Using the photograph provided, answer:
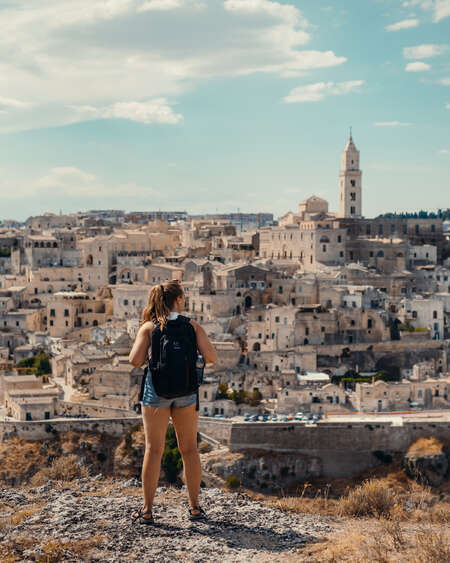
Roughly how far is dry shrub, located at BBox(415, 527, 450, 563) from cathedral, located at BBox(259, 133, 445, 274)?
3994 cm

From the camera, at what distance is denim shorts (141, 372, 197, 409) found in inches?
288

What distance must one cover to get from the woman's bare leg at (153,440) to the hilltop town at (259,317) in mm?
21515

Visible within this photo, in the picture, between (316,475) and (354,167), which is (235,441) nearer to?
(316,475)

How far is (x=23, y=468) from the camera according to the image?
27.3 metres

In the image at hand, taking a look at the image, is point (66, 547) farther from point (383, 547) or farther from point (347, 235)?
point (347, 235)

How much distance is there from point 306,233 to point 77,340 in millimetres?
18101

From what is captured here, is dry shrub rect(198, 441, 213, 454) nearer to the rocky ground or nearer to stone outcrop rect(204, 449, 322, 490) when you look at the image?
stone outcrop rect(204, 449, 322, 490)

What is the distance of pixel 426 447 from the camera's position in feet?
87.5

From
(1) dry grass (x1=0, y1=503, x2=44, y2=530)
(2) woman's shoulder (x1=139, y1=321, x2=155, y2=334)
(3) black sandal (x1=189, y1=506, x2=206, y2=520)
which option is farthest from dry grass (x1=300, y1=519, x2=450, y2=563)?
→ (1) dry grass (x1=0, y1=503, x2=44, y2=530)

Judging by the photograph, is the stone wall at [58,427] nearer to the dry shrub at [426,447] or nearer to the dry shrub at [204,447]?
the dry shrub at [204,447]

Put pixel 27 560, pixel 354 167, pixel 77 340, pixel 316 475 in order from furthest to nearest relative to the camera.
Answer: pixel 354 167 < pixel 77 340 < pixel 316 475 < pixel 27 560

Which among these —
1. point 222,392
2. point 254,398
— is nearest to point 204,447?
point 222,392

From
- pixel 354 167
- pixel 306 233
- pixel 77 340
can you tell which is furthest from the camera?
pixel 354 167

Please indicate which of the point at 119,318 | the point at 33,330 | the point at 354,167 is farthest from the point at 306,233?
the point at 33,330
